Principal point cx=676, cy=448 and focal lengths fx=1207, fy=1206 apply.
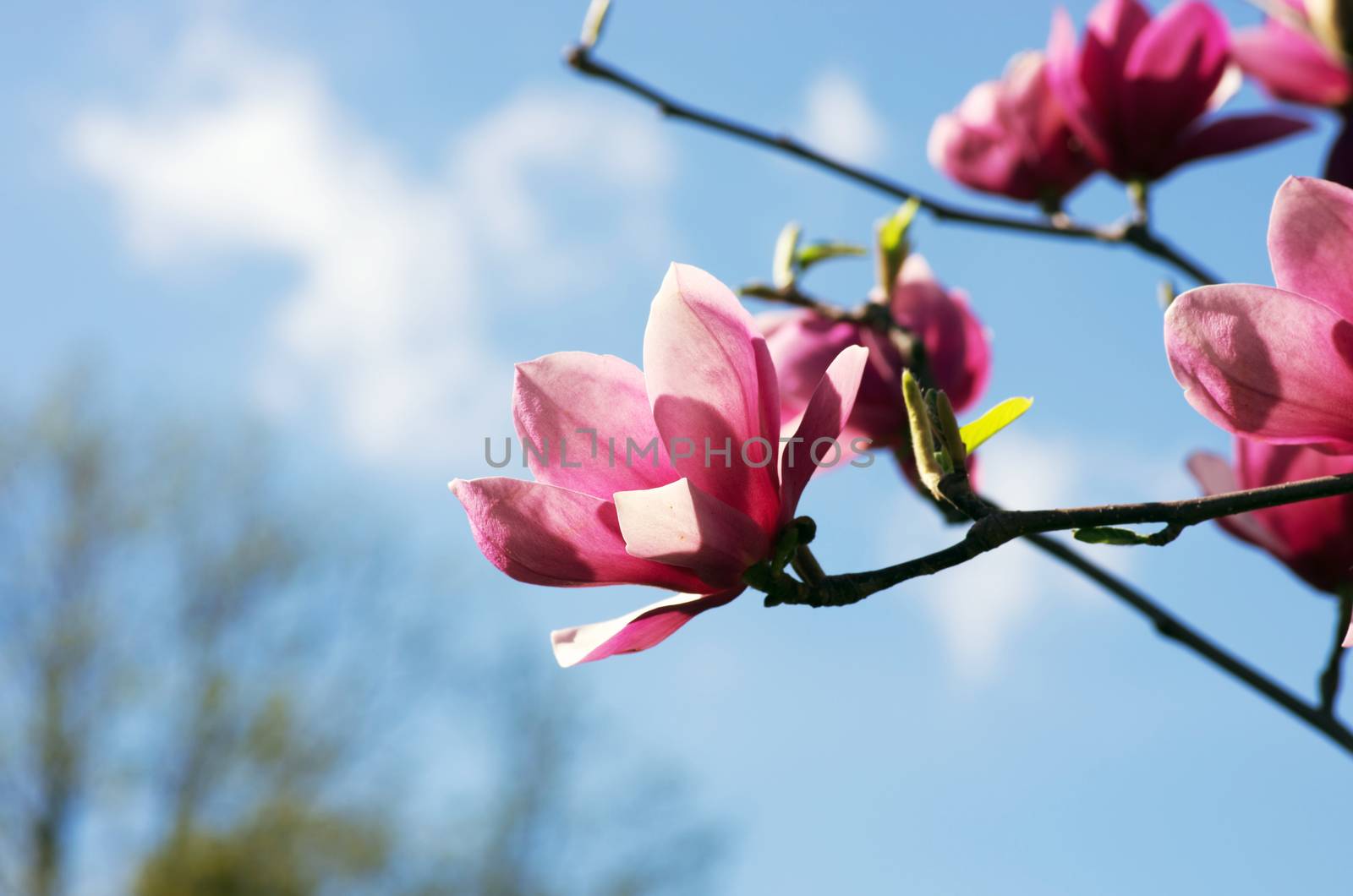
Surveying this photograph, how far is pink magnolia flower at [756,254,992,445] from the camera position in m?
0.69

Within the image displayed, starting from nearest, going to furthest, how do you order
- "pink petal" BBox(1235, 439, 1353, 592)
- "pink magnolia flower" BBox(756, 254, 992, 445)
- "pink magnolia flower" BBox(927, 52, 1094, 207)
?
"pink petal" BBox(1235, 439, 1353, 592), "pink magnolia flower" BBox(756, 254, 992, 445), "pink magnolia flower" BBox(927, 52, 1094, 207)

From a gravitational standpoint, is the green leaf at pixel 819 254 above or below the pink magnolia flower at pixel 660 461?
above

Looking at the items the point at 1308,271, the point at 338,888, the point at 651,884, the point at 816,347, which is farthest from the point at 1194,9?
the point at 651,884

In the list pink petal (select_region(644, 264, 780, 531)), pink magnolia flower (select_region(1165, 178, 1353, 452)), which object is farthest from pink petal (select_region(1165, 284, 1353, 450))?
pink petal (select_region(644, 264, 780, 531))

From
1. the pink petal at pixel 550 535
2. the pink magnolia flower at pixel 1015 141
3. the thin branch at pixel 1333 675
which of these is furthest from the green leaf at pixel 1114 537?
the pink magnolia flower at pixel 1015 141

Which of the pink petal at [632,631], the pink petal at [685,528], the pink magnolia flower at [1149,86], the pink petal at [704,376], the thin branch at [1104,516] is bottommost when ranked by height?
the thin branch at [1104,516]

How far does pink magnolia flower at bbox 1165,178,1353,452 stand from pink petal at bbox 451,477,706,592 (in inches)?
6.8

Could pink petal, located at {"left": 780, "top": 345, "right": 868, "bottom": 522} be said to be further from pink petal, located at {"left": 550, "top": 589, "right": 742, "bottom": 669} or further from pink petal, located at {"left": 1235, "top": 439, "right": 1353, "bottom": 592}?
pink petal, located at {"left": 1235, "top": 439, "right": 1353, "bottom": 592}

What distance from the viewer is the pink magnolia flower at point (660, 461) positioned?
1.28 feet

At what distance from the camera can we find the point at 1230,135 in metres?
0.71

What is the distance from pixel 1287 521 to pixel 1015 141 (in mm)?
361

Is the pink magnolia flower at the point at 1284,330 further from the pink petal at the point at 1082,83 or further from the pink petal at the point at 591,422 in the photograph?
the pink petal at the point at 1082,83

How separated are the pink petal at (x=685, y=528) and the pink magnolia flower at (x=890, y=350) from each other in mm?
240

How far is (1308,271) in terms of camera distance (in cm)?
37
